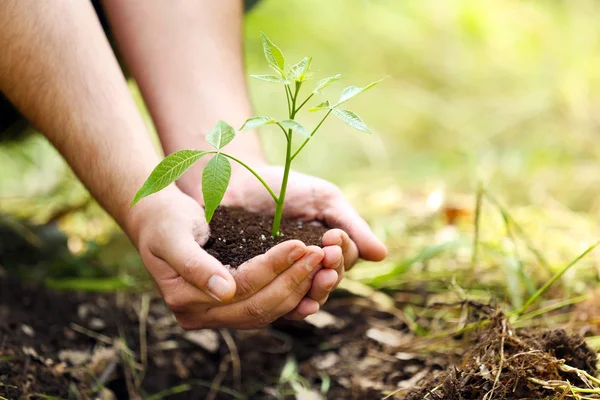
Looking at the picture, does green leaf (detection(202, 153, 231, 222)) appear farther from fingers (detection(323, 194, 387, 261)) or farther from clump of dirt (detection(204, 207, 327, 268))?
fingers (detection(323, 194, 387, 261))

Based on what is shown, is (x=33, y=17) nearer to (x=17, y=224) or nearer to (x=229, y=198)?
(x=229, y=198)

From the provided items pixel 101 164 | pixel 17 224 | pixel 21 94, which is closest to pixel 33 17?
pixel 21 94

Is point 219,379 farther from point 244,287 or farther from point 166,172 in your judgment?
point 166,172

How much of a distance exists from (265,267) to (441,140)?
2.76 meters

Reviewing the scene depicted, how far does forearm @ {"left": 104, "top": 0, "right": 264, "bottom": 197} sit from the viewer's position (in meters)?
1.43

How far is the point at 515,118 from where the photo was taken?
3574 mm

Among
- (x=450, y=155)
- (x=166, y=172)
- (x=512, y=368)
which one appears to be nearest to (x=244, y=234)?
(x=166, y=172)

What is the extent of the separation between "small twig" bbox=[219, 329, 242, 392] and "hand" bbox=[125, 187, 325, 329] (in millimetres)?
338

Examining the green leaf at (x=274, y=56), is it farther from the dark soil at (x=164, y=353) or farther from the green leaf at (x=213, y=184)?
the dark soil at (x=164, y=353)

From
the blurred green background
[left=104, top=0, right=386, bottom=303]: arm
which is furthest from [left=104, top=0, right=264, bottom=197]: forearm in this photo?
the blurred green background

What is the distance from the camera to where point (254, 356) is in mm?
1528

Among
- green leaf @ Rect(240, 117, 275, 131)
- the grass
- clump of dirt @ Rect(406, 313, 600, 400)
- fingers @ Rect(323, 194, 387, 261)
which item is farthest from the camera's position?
the grass

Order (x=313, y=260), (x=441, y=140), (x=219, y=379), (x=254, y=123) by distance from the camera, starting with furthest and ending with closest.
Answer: (x=441, y=140)
(x=219, y=379)
(x=313, y=260)
(x=254, y=123)

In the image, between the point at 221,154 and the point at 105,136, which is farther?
the point at 105,136
